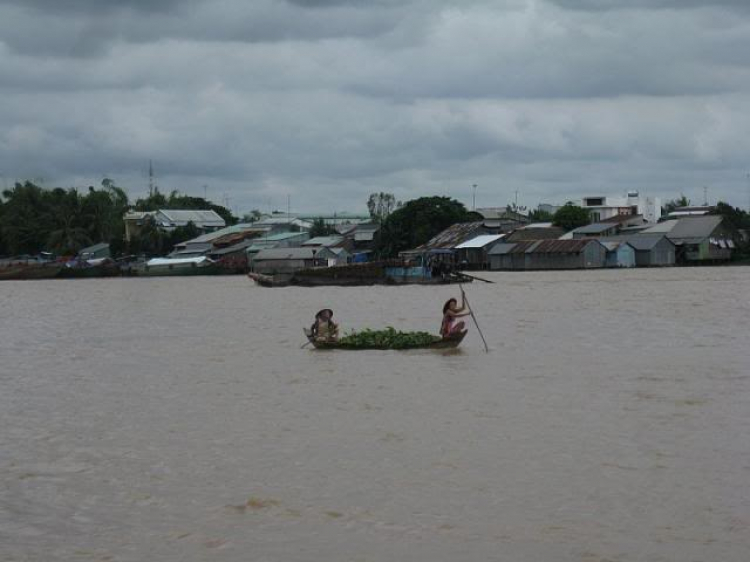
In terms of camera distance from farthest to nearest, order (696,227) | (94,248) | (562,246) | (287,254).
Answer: (94,248)
(287,254)
(696,227)
(562,246)

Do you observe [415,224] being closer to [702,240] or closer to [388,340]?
[702,240]

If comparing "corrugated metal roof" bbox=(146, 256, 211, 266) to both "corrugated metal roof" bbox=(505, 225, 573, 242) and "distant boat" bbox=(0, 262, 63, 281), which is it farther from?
"corrugated metal roof" bbox=(505, 225, 573, 242)

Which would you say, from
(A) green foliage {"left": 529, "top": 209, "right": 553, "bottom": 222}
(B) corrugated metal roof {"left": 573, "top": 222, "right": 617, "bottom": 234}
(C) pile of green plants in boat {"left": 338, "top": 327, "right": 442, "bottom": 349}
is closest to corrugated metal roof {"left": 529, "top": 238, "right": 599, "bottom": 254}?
(B) corrugated metal roof {"left": 573, "top": 222, "right": 617, "bottom": 234}

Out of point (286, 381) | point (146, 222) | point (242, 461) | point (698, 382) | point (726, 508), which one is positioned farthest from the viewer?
point (146, 222)

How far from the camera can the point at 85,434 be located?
9609 mm

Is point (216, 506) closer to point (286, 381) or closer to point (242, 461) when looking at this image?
point (242, 461)

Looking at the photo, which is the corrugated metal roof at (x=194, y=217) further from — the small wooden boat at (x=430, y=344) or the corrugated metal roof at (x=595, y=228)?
the small wooden boat at (x=430, y=344)

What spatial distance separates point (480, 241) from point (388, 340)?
3984 centimetres

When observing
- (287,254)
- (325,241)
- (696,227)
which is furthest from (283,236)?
(696,227)

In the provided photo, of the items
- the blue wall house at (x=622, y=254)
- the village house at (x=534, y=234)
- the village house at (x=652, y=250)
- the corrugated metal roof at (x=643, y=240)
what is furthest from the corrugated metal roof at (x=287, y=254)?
the blue wall house at (x=622, y=254)

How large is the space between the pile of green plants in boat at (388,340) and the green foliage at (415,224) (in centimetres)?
4155

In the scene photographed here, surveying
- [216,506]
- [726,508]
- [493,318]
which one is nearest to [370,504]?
[216,506]

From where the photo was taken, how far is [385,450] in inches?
334

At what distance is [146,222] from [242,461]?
58088 mm
